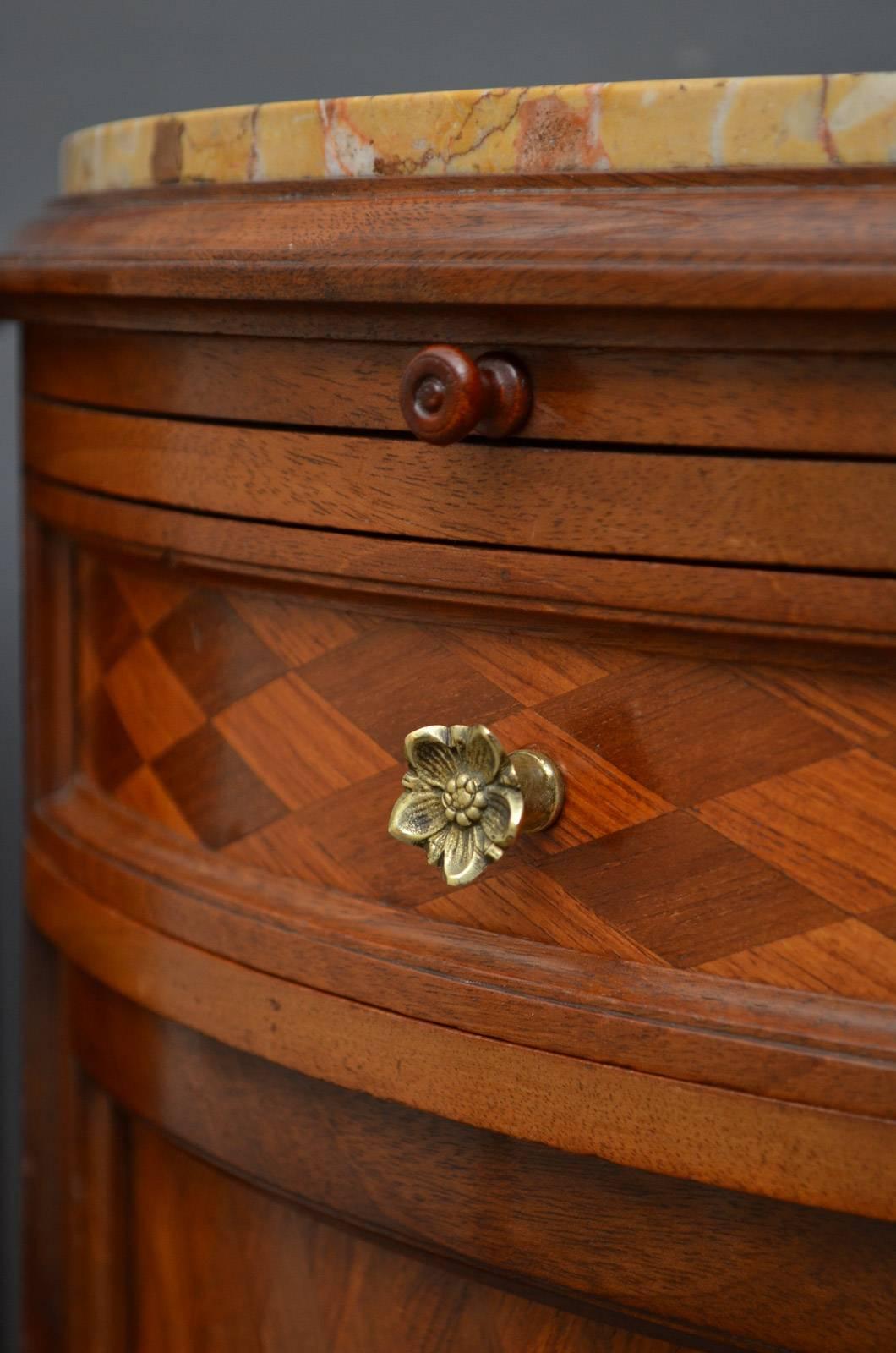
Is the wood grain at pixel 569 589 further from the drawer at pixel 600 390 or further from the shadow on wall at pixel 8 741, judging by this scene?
the shadow on wall at pixel 8 741

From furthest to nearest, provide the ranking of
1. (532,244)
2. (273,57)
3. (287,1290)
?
(273,57), (287,1290), (532,244)

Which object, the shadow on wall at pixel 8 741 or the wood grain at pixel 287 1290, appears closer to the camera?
the wood grain at pixel 287 1290

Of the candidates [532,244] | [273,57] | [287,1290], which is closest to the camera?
[532,244]

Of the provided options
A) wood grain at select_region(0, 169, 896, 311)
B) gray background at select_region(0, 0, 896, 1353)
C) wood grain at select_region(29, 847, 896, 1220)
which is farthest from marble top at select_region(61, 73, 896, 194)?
gray background at select_region(0, 0, 896, 1353)

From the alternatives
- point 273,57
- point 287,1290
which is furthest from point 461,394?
point 273,57

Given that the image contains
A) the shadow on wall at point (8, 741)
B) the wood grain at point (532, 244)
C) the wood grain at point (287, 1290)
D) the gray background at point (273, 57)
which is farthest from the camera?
the shadow on wall at point (8, 741)

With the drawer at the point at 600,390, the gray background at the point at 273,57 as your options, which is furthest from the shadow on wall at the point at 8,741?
the drawer at the point at 600,390

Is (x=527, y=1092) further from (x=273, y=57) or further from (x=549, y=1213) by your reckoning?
(x=273, y=57)

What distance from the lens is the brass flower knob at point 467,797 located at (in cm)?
41

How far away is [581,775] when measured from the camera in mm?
419

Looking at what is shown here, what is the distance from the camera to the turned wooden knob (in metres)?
0.38

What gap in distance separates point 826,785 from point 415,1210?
202 mm

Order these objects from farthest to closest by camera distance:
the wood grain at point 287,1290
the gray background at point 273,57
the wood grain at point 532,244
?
1. the gray background at point 273,57
2. the wood grain at point 287,1290
3. the wood grain at point 532,244

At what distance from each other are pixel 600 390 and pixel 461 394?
0.04 meters
